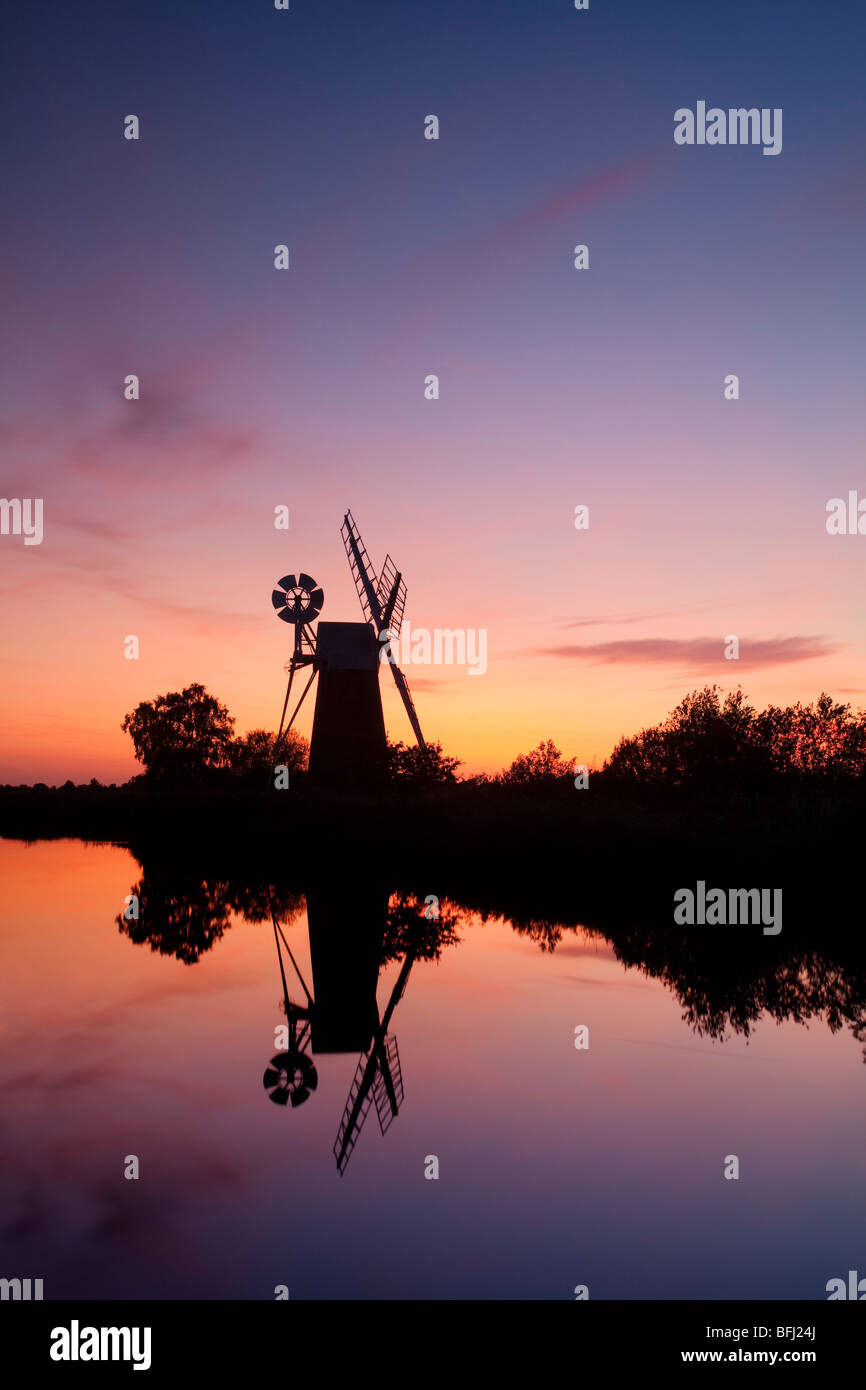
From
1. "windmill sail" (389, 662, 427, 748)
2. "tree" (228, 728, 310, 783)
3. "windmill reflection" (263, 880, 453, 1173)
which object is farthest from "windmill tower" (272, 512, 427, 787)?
"tree" (228, 728, 310, 783)

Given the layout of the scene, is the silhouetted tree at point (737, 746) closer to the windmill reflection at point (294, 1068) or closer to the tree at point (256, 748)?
the windmill reflection at point (294, 1068)

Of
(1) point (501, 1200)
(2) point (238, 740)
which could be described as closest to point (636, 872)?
(1) point (501, 1200)

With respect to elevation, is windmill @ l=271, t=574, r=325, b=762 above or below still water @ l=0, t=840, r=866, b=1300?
above

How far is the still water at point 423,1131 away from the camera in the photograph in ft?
23.2

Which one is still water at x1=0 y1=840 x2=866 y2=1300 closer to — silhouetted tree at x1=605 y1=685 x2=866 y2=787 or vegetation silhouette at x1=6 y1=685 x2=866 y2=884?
vegetation silhouette at x1=6 y1=685 x2=866 y2=884

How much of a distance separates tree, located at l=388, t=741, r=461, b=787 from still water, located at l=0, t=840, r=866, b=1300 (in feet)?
82.3

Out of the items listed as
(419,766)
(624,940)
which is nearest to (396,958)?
(624,940)

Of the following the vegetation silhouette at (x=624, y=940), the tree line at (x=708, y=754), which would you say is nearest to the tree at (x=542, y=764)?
the tree line at (x=708, y=754)

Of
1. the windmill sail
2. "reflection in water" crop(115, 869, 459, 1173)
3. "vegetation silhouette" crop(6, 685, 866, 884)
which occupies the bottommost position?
"reflection in water" crop(115, 869, 459, 1173)

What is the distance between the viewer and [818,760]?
48.8 meters

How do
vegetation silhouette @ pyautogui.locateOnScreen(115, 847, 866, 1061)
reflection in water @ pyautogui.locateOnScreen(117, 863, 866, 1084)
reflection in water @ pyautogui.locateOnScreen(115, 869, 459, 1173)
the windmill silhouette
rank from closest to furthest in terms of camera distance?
the windmill silhouette, reflection in water @ pyautogui.locateOnScreen(115, 869, 459, 1173), reflection in water @ pyautogui.locateOnScreen(117, 863, 866, 1084), vegetation silhouette @ pyautogui.locateOnScreen(115, 847, 866, 1061)

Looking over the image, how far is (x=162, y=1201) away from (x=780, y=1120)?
5931 millimetres

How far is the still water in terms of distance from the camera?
7.07 m
